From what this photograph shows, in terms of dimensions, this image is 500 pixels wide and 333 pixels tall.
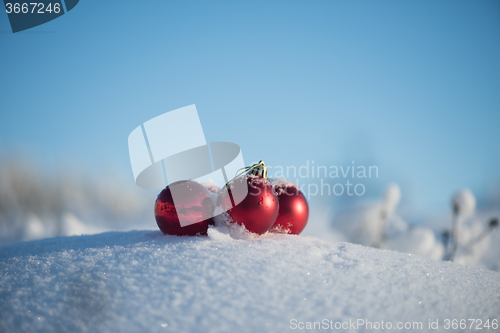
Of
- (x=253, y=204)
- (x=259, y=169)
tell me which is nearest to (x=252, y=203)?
(x=253, y=204)

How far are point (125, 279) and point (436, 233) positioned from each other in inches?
57.5

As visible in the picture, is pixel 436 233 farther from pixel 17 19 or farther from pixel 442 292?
pixel 17 19

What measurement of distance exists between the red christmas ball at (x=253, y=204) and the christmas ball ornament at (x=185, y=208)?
0.04m

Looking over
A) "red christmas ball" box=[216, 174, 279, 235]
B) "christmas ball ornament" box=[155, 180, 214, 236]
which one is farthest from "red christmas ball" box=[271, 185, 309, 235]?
"christmas ball ornament" box=[155, 180, 214, 236]

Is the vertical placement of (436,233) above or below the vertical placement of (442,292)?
below

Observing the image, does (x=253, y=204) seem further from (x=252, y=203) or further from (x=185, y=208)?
(x=185, y=208)

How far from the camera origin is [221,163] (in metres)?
0.75

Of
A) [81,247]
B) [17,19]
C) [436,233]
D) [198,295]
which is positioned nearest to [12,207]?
[17,19]

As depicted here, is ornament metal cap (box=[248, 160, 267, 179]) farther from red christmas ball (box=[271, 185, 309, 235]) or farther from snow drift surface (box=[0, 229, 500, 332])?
snow drift surface (box=[0, 229, 500, 332])

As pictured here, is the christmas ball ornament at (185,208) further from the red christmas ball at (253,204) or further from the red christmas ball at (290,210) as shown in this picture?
the red christmas ball at (290,210)

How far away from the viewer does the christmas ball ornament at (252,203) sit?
564mm

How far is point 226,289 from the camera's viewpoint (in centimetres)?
38

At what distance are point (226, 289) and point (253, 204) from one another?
208 millimetres

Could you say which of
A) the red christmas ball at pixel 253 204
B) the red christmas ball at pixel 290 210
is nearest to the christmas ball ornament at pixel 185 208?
the red christmas ball at pixel 253 204
